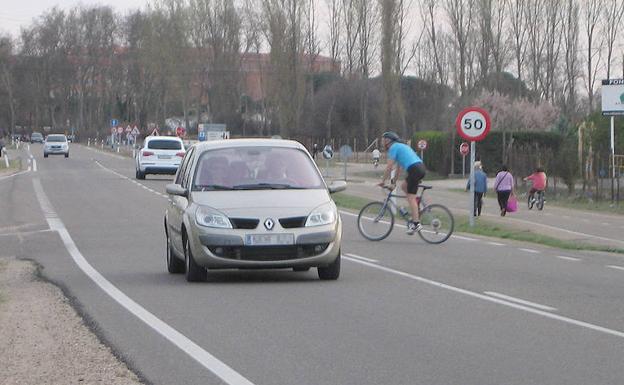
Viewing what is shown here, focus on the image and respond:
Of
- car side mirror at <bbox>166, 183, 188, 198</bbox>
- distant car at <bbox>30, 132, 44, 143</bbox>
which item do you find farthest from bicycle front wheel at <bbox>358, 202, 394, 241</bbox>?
distant car at <bbox>30, 132, 44, 143</bbox>

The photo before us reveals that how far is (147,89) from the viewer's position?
124m

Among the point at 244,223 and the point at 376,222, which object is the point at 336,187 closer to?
the point at 244,223

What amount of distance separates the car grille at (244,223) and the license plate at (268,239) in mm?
119

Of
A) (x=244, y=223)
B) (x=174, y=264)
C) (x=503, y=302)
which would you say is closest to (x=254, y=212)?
(x=244, y=223)

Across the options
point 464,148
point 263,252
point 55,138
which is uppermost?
point 55,138

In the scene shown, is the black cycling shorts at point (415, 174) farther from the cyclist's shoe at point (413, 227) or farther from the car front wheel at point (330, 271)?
the car front wheel at point (330, 271)

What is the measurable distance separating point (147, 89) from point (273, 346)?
116 m

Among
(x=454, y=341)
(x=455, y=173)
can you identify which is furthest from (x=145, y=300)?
(x=455, y=173)

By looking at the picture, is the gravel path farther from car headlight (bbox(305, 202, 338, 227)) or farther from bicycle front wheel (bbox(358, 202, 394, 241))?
bicycle front wheel (bbox(358, 202, 394, 241))

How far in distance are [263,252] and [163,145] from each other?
117 ft

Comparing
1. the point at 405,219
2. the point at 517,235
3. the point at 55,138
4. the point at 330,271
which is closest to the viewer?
the point at 330,271

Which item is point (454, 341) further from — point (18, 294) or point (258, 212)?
point (18, 294)

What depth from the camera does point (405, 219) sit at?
2030 centimetres

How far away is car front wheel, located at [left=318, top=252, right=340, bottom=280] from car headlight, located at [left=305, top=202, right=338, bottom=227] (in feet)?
1.67
